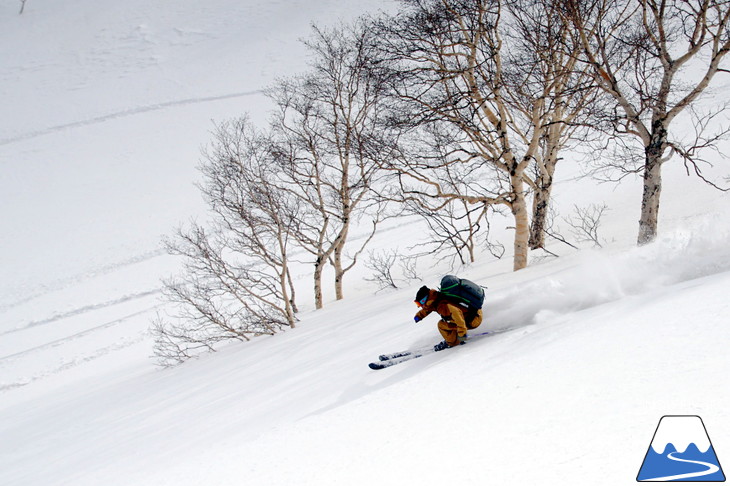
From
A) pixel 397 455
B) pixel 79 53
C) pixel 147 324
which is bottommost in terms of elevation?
pixel 397 455

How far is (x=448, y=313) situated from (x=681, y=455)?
10.2ft

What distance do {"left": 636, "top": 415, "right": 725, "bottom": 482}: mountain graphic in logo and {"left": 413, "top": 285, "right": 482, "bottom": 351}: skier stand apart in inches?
115

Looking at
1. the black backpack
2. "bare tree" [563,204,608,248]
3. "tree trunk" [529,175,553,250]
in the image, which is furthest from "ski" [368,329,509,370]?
"bare tree" [563,204,608,248]

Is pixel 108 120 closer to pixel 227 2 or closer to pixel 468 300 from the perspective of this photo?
pixel 227 2

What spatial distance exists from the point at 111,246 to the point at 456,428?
28.4m

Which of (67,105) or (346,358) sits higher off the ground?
(67,105)

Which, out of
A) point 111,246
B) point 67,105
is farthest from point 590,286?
point 67,105

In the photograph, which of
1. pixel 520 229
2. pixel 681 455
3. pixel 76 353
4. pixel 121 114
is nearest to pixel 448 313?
pixel 681 455

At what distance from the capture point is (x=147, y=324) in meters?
19.3

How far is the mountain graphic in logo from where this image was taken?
1.95 meters

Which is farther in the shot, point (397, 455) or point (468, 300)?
point (468, 300)

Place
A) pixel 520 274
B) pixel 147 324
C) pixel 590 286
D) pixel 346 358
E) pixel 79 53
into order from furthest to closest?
pixel 79 53 → pixel 147 324 → pixel 520 274 → pixel 346 358 → pixel 590 286

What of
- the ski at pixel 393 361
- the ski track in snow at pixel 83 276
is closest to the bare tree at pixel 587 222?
the ski at pixel 393 361

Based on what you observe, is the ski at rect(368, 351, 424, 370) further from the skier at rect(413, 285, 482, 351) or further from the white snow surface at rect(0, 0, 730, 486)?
the skier at rect(413, 285, 482, 351)
